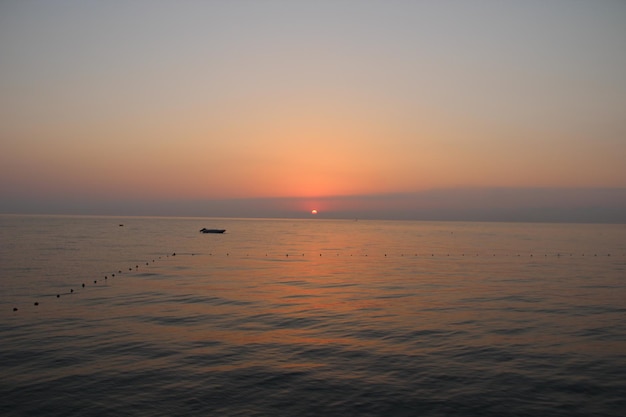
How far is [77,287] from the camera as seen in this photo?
46125mm

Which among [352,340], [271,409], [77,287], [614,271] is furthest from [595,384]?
[614,271]

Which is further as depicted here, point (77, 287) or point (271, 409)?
point (77, 287)

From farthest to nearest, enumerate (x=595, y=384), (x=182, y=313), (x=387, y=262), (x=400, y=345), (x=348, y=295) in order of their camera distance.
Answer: (x=387, y=262)
(x=348, y=295)
(x=182, y=313)
(x=400, y=345)
(x=595, y=384)

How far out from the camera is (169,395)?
18.7m

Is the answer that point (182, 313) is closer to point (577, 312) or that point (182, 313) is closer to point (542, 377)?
point (542, 377)

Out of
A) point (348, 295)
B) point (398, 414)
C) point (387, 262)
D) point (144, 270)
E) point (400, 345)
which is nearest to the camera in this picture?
point (398, 414)

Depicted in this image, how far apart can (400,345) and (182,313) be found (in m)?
16.2

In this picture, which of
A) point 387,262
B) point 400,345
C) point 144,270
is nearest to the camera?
point 400,345

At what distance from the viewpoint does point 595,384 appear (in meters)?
20.3

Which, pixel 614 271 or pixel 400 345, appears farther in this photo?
pixel 614 271

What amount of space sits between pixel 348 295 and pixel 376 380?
2312 cm

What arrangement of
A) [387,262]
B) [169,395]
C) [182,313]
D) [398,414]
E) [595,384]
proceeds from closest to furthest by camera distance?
1. [398,414]
2. [169,395]
3. [595,384]
4. [182,313]
5. [387,262]

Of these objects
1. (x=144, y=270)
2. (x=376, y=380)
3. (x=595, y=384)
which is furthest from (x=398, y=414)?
(x=144, y=270)

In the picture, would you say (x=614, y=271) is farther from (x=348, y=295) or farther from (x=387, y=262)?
(x=348, y=295)
